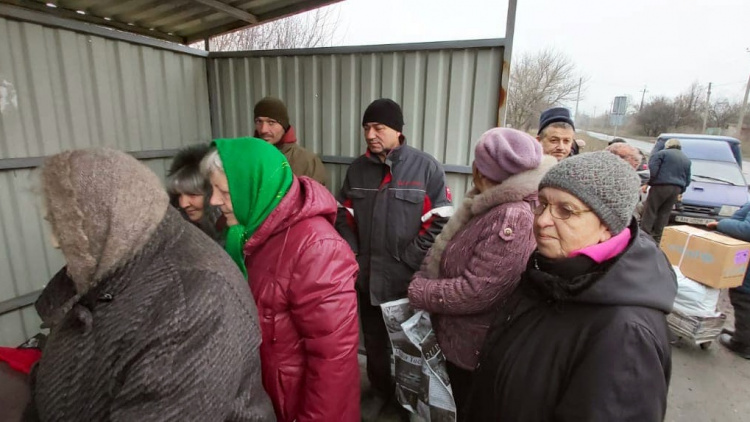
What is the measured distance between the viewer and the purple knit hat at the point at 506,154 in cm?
165

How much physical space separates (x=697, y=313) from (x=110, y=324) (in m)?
4.45

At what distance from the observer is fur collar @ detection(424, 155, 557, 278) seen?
161 cm

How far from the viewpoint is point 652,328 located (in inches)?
38.8

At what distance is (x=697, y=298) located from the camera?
136 inches

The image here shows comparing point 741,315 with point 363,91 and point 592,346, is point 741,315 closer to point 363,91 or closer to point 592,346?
point 592,346

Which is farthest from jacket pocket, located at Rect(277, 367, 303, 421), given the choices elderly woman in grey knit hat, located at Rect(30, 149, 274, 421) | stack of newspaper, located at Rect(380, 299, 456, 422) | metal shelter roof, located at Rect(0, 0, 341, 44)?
metal shelter roof, located at Rect(0, 0, 341, 44)

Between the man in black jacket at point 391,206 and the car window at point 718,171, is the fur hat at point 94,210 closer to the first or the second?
the man in black jacket at point 391,206

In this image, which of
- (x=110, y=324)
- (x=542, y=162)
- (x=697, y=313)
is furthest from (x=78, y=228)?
(x=697, y=313)

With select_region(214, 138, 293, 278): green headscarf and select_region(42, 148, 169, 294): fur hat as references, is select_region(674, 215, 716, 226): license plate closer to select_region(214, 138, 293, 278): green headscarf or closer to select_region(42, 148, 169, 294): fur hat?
select_region(214, 138, 293, 278): green headscarf

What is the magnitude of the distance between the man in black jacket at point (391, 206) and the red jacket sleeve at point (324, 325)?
1053 mm

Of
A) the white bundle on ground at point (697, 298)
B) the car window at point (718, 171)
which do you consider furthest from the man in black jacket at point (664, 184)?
the white bundle on ground at point (697, 298)

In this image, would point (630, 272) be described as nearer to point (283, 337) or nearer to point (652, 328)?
point (652, 328)

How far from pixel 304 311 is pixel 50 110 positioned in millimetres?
2548

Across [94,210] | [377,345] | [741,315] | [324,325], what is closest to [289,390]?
[324,325]
